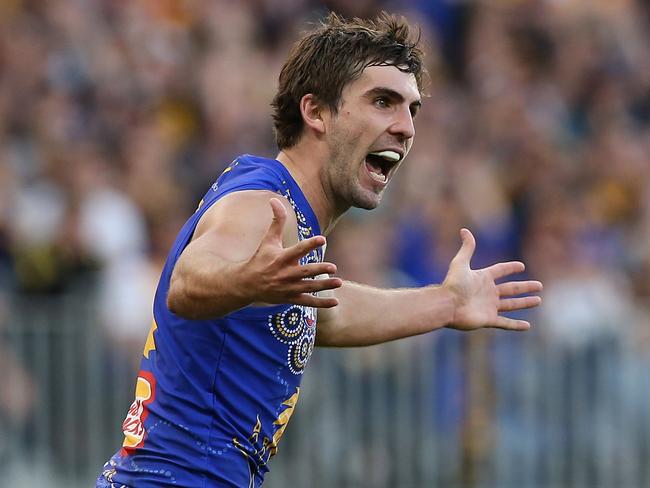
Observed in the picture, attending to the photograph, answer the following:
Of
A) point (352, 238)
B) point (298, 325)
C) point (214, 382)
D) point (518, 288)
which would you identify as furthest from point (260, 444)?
point (352, 238)

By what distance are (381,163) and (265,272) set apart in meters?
1.55

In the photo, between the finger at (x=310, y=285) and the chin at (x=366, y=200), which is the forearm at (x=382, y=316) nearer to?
the chin at (x=366, y=200)

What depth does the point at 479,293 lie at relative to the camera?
626cm

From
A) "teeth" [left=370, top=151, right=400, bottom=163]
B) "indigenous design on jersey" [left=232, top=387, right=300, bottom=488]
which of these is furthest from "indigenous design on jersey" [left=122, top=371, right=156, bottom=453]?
"teeth" [left=370, top=151, right=400, bottom=163]

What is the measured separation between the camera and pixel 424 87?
606cm

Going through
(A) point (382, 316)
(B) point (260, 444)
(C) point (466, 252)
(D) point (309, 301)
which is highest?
(C) point (466, 252)

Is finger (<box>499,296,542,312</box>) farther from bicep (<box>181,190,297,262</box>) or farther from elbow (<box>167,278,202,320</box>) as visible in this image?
elbow (<box>167,278,202,320</box>)

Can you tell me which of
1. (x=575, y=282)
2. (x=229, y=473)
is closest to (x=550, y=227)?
(x=575, y=282)

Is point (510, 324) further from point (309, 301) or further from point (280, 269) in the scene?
point (280, 269)

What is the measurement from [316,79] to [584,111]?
26.7ft

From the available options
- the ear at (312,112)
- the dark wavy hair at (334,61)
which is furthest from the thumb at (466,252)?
the ear at (312,112)

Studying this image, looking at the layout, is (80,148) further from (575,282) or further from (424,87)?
(424,87)

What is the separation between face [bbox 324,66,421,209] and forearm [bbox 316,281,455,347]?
2.36 ft

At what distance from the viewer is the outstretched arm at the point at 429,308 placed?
6.16 m
